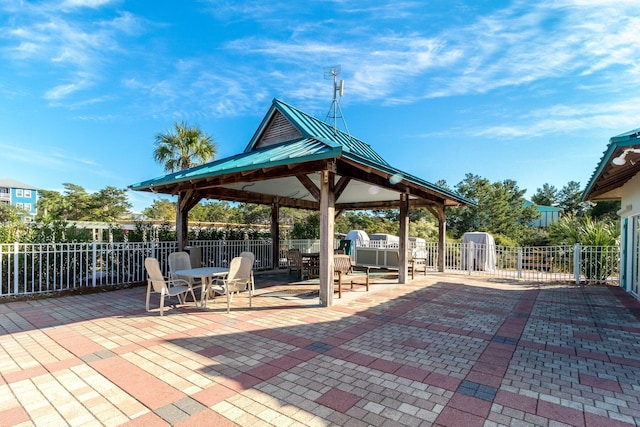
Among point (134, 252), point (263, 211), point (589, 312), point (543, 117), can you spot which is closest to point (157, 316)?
point (134, 252)

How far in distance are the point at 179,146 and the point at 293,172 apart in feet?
33.4

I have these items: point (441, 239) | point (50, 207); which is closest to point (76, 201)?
point (50, 207)

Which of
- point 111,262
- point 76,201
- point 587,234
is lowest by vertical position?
point 111,262

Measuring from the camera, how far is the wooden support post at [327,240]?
21.3 ft

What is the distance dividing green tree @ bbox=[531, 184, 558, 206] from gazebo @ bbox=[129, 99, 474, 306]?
45738 mm

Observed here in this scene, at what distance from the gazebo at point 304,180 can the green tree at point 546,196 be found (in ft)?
150

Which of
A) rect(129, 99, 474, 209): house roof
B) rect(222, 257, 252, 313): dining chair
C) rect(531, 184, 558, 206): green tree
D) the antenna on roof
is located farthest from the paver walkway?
rect(531, 184, 558, 206): green tree

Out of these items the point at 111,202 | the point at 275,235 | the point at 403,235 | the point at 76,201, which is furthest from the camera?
the point at 111,202

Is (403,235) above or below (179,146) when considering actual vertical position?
below

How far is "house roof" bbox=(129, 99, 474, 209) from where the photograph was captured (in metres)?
6.36

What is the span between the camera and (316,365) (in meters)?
3.64

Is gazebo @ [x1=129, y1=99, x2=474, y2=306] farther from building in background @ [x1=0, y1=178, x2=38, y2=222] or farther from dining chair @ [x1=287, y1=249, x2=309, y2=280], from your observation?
building in background @ [x1=0, y1=178, x2=38, y2=222]

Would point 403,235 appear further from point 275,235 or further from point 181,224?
point 181,224

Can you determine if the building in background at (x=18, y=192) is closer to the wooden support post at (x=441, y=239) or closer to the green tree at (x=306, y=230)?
the green tree at (x=306, y=230)
